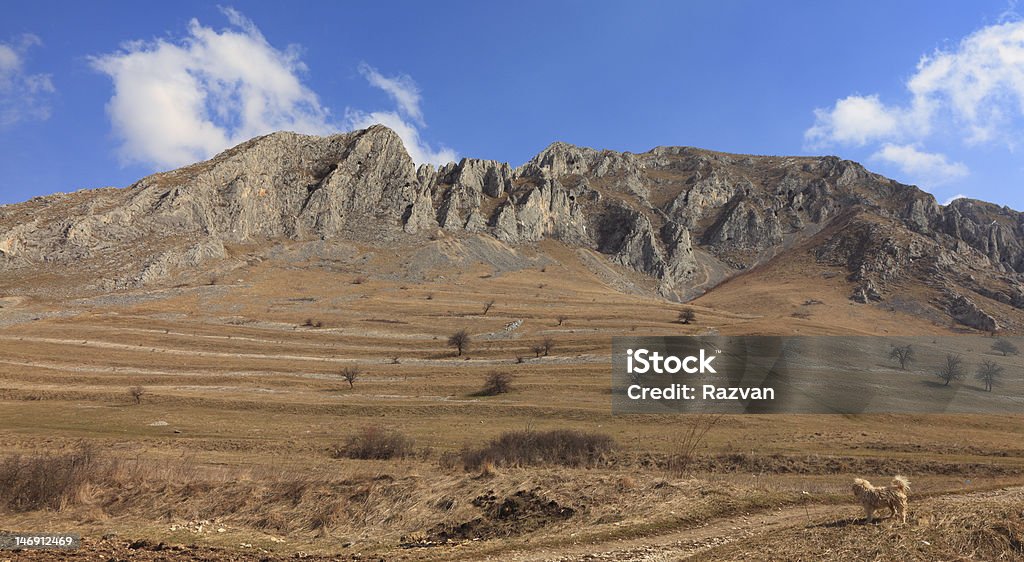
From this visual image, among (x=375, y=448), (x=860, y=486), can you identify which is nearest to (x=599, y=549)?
(x=860, y=486)

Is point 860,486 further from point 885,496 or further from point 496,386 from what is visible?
point 496,386

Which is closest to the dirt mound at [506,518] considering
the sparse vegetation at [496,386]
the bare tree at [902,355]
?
the sparse vegetation at [496,386]

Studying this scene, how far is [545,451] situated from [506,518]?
1262 centimetres

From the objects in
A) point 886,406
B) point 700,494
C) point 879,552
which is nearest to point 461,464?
point 700,494

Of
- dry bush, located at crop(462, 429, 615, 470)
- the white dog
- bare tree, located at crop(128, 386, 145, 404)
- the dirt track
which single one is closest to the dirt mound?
the dirt track

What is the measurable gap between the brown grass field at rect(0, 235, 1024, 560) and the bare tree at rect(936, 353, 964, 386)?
1287 mm

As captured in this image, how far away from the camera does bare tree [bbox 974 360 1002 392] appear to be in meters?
58.5

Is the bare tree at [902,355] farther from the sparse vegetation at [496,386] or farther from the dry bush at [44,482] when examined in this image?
the dry bush at [44,482]

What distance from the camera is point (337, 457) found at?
108 ft

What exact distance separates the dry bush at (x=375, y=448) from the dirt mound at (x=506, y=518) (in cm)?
1663

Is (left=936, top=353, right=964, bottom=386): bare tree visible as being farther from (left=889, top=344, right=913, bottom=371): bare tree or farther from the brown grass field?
(left=889, top=344, right=913, bottom=371): bare tree

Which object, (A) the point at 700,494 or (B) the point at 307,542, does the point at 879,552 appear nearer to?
(A) the point at 700,494

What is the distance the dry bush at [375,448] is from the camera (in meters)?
33.1

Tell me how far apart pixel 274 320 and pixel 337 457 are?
A: 314 ft
